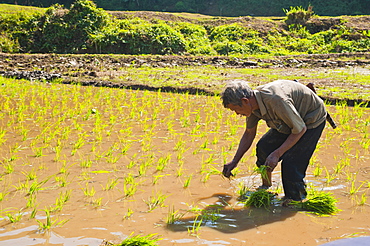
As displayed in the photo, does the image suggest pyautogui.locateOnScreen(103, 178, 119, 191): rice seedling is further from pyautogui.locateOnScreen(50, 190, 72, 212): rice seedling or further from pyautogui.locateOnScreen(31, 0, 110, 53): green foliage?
pyautogui.locateOnScreen(31, 0, 110, 53): green foliage

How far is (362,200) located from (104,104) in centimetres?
482

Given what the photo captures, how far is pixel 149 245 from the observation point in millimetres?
2316

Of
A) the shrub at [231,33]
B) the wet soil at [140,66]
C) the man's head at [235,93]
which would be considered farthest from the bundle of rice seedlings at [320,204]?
the shrub at [231,33]

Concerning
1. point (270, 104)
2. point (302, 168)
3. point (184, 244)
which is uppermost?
point (270, 104)

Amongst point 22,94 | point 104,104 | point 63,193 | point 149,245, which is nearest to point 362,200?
point 149,245

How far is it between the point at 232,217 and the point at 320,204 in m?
0.66

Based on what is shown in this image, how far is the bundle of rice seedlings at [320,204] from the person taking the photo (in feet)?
9.81

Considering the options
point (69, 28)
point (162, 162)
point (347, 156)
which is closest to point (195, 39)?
point (69, 28)

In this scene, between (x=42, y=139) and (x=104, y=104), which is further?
(x=104, y=104)

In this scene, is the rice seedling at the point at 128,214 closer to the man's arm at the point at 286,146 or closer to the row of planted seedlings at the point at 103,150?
the row of planted seedlings at the point at 103,150

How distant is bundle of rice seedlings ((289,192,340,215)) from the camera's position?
299 cm

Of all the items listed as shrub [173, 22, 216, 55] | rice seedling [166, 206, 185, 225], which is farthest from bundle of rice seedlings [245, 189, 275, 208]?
shrub [173, 22, 216, 55]

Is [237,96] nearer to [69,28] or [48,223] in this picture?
[48,223]

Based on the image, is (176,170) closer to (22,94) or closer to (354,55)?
(22,94)
